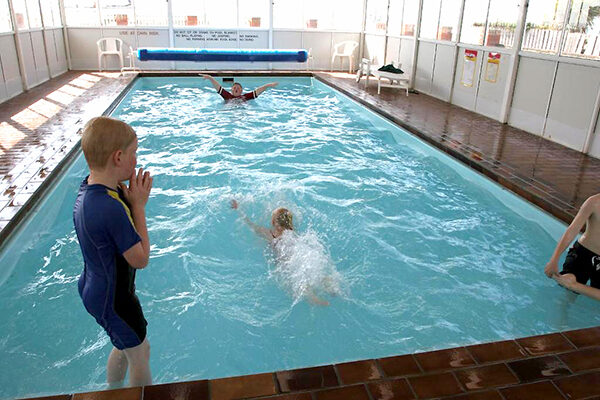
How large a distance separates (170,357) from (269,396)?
3.61ft

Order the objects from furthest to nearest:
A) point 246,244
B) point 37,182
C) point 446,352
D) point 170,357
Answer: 1. point 37,182
2. point 246,244
3. point 170,357
4. point 446,352

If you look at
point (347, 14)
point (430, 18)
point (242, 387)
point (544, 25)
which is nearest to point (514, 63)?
point (544, 25)

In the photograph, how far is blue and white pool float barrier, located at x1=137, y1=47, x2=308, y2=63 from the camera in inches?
449

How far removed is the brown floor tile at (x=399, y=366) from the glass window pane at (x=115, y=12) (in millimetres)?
13797

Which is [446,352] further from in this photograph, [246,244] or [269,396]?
[246,244]

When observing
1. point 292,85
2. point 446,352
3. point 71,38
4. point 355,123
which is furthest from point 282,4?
point 446,352

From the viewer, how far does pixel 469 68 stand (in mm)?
8805

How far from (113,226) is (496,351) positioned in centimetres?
189

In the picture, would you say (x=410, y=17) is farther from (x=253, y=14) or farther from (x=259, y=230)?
(x=259, y=230)

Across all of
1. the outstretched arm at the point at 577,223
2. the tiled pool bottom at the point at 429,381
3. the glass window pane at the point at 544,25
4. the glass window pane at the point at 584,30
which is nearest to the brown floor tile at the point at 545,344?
the tiled pool bottom at the point at 429,381

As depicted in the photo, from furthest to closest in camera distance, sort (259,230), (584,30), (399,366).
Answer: (584,30) → (259,230) → (399,366)

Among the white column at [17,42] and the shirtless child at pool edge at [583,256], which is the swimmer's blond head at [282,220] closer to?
the shirtless child at pool edge at [583,256]

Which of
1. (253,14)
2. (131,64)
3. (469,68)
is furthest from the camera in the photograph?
(253,14)

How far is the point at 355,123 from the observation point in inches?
340
